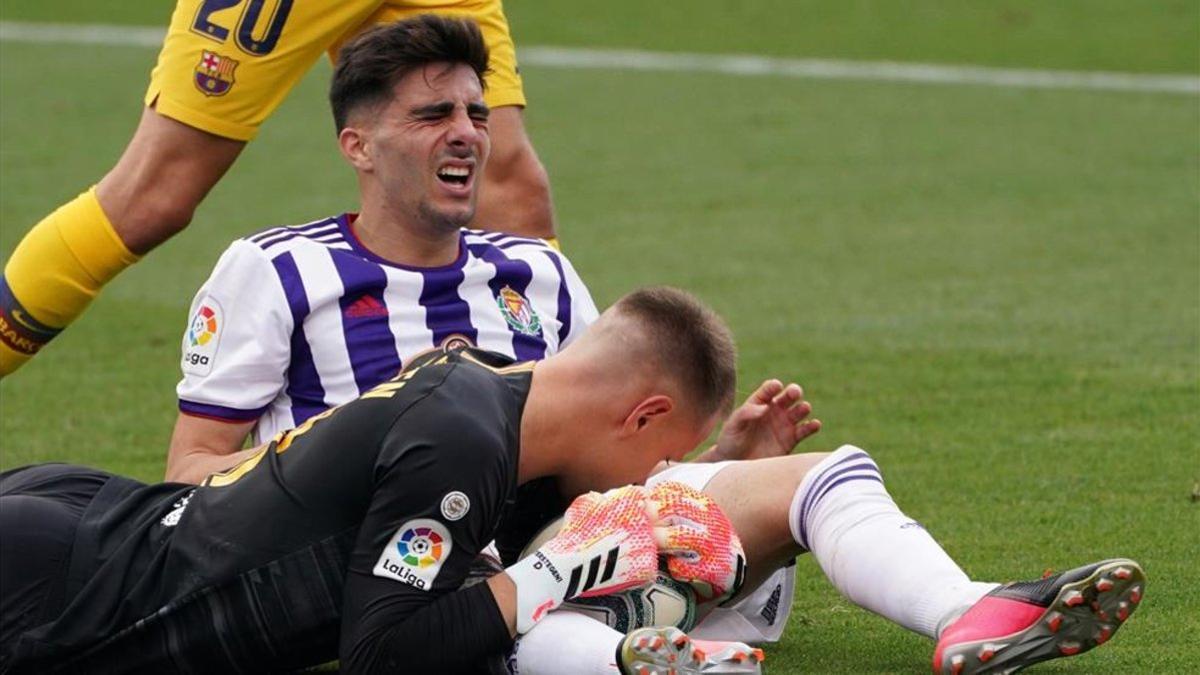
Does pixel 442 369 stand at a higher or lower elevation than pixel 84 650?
higher

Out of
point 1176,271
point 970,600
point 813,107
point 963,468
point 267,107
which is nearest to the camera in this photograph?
point 970,600

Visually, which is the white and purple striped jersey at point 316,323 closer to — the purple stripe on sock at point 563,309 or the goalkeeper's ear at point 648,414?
the purple stripe on sock at point 563,309

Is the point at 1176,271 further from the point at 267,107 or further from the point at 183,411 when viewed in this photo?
the point at 183,411

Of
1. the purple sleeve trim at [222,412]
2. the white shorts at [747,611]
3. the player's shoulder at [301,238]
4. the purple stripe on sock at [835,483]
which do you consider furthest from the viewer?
the player's shoulder at [301,238]

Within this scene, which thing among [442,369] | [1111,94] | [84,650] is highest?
[442,369]

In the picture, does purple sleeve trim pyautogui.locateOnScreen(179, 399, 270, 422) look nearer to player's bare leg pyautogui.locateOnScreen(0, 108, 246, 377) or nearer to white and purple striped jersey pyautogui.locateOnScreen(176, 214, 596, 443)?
white and purple striped jersey pyautogui.locateOnScreen(176, 214, 596, 443)

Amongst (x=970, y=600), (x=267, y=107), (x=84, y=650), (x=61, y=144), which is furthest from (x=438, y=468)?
(x=61, y=144)

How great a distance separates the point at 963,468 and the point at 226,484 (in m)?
2.45

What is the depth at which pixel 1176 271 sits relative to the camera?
8383 mm

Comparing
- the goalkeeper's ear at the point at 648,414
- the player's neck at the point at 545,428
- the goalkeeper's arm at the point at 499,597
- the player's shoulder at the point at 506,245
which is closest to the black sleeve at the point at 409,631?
the goalkeeper's arm at the point at 499,597

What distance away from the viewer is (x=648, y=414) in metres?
3.77

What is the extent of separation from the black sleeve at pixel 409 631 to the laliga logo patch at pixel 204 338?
3.09ft

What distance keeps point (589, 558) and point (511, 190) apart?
1910 millimetres

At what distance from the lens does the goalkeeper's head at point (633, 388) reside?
3734mm
